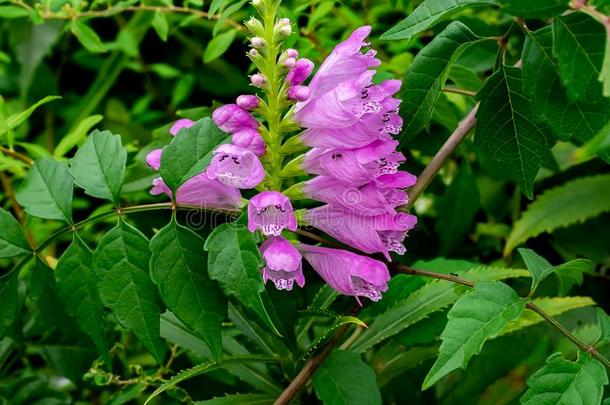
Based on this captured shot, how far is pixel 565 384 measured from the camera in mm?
881

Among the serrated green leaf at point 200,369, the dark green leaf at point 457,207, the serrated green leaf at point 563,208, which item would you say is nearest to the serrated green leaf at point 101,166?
the serrated green leaf at point 200,369

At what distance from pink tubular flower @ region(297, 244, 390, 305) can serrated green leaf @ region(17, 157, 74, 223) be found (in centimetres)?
36

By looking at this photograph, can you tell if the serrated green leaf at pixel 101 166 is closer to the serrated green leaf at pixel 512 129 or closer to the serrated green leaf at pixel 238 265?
→ the serrated green leaf at pixel 238 265

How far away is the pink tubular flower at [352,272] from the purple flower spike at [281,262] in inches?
2.6

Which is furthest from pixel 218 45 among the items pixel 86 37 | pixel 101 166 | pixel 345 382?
pixel 345 382

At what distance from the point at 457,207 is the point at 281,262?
760 millimetres

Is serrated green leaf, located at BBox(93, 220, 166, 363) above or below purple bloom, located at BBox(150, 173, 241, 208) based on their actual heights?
below

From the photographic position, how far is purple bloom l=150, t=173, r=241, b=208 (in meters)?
1.07

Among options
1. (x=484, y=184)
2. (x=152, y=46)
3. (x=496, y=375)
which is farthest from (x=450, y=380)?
(x=152, y=46)

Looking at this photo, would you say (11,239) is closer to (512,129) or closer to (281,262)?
(281,262)

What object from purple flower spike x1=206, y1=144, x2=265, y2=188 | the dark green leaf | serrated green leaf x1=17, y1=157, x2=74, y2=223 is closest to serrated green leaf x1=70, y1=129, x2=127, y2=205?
serrated green leaf x1=17, y1=157, x2=74, y2=223

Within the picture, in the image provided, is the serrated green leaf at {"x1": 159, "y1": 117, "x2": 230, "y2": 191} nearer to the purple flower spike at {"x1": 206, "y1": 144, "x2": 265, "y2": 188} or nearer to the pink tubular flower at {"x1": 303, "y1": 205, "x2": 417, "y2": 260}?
the purple flower spike at {"x1": 206, "y1": 144, "x2": 265, "y2": 188}

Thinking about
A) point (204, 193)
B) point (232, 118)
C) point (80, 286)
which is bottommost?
point (80, 286)

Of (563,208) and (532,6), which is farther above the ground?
(532,6)
